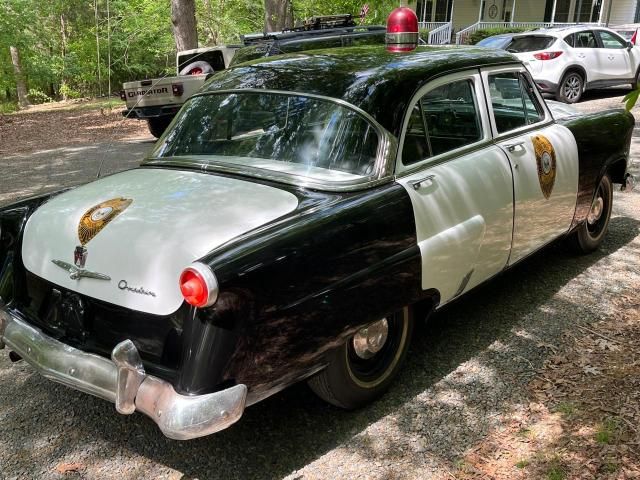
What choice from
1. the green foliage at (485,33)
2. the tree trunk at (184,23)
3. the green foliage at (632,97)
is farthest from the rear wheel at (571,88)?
the green foliage at (485,33)

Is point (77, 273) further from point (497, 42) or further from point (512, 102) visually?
point (497, 42)

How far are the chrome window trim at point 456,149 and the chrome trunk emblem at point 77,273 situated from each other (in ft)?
4.93

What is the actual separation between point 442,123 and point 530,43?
413 inches

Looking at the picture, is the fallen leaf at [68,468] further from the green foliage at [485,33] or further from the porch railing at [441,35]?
the porch railing at [441,35]

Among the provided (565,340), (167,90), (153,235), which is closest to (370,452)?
(153,235)

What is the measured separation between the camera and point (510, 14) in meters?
28.6

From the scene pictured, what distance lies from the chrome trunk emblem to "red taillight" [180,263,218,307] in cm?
49

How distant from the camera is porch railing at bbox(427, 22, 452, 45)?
25375 millimetres

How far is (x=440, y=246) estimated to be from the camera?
314 centimetres

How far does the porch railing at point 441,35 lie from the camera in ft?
83.3

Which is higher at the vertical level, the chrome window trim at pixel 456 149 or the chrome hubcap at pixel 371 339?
the chrome window trim at pixel 456 149

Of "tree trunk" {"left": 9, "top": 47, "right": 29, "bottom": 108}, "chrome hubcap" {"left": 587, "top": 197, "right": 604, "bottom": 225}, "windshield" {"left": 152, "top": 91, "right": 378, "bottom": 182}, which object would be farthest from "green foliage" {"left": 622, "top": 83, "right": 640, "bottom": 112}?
"tree trunk" {"left": 9, "top": 47, "right": 29, "bottom": 108}

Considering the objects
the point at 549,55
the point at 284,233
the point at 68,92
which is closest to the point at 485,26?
the point at 549,55

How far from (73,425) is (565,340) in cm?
282
